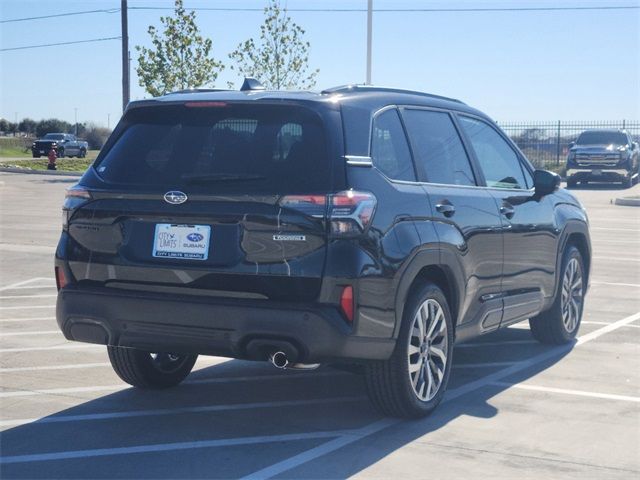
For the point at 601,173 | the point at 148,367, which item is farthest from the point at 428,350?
the point at 601,173

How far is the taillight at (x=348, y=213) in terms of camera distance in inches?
220

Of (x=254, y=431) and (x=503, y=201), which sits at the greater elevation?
(x=503, y=201)

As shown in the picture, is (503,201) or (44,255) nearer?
(503,201)

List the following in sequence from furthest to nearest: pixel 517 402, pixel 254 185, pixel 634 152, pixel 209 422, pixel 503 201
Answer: pixel 634 152
pixel 503 201
pixel 517 402
pixel 209 422
pixel 254 185

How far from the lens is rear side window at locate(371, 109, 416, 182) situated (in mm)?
6094

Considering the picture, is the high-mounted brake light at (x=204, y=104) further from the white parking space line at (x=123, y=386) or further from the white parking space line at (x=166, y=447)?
the white parking space line at (x=123, y=386)

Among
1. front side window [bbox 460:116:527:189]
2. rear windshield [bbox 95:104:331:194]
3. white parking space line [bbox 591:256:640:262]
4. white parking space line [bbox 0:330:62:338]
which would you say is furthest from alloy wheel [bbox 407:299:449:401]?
white parking space line [bbox 591:256:640:262]

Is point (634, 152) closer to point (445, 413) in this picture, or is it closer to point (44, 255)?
point (44, 255)

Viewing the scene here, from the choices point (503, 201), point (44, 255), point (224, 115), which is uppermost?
point (224, 115)

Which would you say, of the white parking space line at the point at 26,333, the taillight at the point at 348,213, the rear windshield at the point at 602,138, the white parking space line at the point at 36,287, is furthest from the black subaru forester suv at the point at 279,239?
the rear windshield at the point at 602,138

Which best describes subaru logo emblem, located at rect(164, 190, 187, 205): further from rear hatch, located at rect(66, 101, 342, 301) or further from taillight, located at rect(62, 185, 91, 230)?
taillight, located at rect(62, 185, 91, 230)

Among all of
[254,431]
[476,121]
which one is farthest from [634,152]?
[254,431]

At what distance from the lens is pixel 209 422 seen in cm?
626

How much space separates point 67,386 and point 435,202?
2689 millimetres
